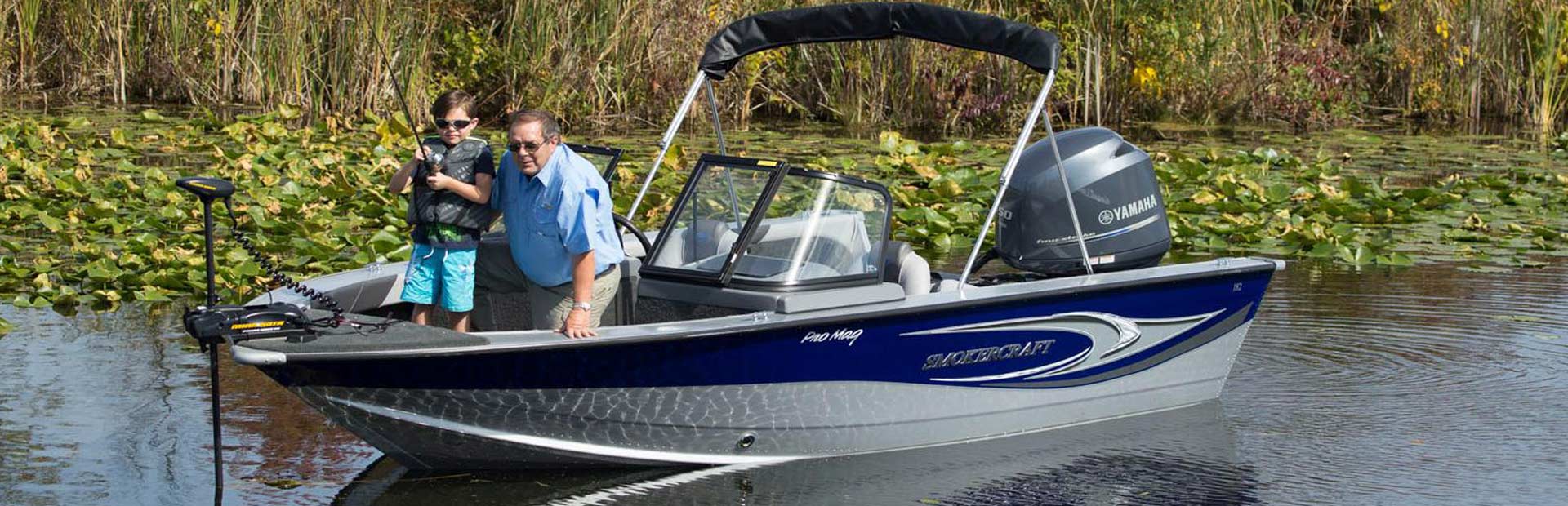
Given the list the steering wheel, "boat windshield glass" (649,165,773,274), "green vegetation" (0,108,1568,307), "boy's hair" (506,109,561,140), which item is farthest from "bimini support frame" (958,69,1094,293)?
"green vegetation" (0,108,1568,307)

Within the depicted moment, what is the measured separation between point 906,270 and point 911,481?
0.78 m

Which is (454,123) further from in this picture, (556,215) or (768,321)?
(768,321)

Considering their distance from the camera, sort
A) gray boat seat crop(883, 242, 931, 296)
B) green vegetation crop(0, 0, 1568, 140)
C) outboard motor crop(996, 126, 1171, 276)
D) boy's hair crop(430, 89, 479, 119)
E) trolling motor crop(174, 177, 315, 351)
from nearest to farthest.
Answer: trolling motor crop(174, 177, 315, 351)
boy's hair crop(430, 89, 479, 119)
gray boat seat crop(883, 242, 931, 296)
outboard motor crop(996, 126, 1171, 276)
green vegetation crop(0, 0, 1568, 140)

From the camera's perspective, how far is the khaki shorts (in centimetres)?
599

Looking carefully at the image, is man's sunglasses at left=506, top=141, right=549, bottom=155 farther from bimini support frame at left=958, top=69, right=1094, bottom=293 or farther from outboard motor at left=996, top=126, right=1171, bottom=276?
outboard motor at left=996, top=126, right=1171, bottom=276

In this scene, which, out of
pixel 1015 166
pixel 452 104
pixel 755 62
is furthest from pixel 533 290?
pixel 755 62

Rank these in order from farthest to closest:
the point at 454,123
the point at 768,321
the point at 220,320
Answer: the point at 454,123
the point at 768,321
the point at 220,320

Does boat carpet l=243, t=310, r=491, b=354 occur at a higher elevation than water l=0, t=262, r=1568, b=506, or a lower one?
higher

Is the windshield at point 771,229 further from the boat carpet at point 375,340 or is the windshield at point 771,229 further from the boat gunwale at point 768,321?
the boat carpet at point 375,340

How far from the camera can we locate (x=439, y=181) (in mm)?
5883

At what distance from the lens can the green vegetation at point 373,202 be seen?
8.78m

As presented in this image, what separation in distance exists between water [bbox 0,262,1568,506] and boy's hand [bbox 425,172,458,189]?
0.93m

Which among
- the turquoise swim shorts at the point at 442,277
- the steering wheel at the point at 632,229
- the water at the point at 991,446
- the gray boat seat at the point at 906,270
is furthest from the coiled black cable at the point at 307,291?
the gray boat seat at the point at 906,270

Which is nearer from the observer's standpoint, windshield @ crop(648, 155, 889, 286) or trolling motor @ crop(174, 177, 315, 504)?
trolling motor @ crop(174, 177, 315, 504)
